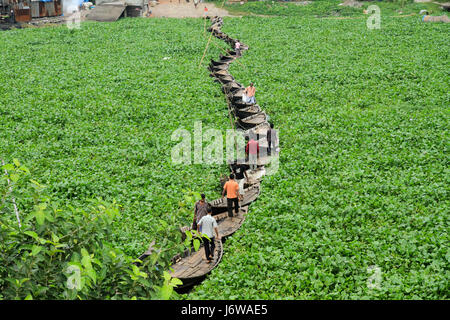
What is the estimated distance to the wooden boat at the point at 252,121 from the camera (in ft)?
63.2

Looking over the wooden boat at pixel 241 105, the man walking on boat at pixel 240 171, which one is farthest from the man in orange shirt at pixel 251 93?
the man walking on boat at pixel 240 171

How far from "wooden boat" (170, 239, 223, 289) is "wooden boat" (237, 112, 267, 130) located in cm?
897

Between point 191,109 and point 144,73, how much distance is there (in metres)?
7.71

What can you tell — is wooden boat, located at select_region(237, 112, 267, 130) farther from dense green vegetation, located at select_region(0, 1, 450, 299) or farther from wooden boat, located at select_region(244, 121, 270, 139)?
dense green vegetation, located at select_region(0, 1, 450, 299)

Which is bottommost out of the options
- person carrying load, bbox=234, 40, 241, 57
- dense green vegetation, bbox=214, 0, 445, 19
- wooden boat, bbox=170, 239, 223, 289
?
wooden boat, bbox=170, 239, 223, 289

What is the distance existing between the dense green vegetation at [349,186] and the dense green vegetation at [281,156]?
49 millimetres

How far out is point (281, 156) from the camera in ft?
53.1

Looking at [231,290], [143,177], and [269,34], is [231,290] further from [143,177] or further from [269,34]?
[269,34]

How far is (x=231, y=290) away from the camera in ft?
31.2

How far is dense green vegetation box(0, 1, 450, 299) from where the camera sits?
30.9 feet

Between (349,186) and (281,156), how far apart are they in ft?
10.4

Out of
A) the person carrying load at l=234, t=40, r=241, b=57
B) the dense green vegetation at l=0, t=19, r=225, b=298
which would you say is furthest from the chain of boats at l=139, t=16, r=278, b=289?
the person carrying load at l=234, t=40, r=241, b=57

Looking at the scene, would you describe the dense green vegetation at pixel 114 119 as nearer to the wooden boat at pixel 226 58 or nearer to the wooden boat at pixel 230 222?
the wooden boat at pixel 230 222
